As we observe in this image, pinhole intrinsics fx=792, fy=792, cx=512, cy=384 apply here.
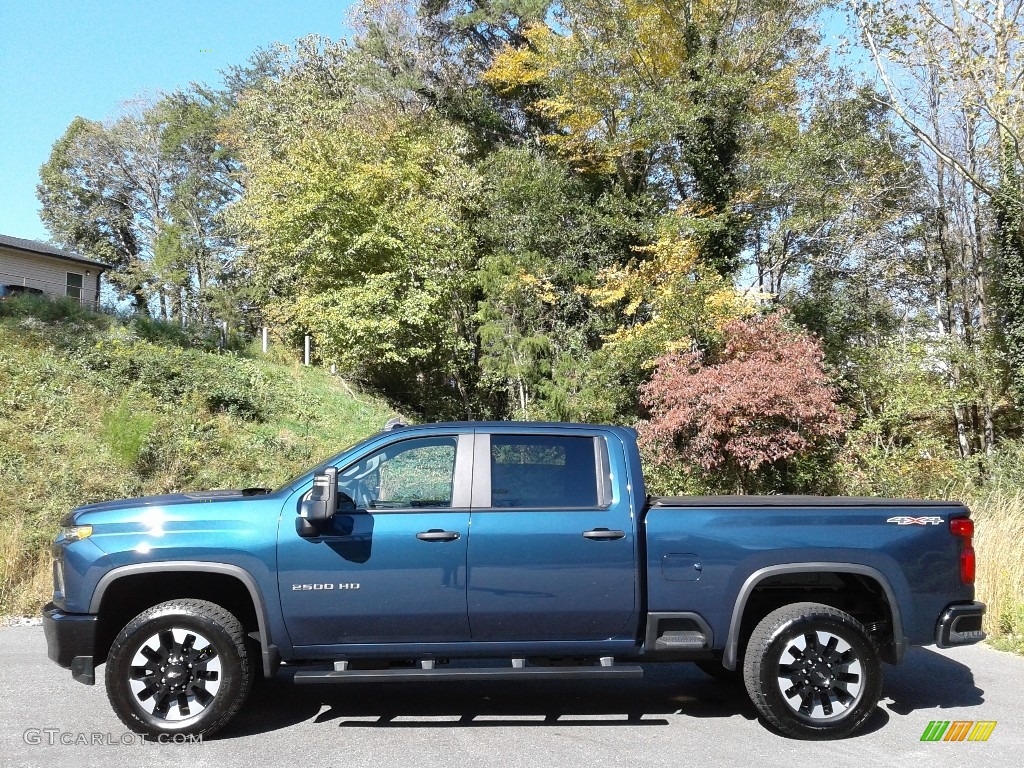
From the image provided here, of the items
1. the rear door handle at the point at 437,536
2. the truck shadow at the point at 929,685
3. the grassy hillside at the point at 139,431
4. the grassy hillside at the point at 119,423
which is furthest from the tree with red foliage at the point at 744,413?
the rear door handle at the point at 437,536

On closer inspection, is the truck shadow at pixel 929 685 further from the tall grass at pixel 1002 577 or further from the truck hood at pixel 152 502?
the truck hood at pixel 152 502

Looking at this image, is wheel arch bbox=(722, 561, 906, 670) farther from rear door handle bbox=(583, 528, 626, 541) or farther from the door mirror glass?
the door mirror glass

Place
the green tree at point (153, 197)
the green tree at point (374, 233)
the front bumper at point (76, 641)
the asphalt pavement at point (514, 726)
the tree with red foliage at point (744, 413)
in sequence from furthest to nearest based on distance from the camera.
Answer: the green tree at point (153, 197) < the green tree at point (374, 233) < the tree with red foliage at point (744, 413) < the front bumper at point (76, 641) < the asphalt pavement at point (514, 726)

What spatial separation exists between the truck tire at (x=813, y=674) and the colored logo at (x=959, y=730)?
1.44 feet

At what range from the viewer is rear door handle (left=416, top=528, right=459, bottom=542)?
4777mm

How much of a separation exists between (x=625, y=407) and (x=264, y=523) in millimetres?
13429

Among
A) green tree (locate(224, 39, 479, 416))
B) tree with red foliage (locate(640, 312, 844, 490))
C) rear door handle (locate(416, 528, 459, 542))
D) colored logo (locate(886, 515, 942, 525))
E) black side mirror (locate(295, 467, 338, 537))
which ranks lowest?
rear door handle (locate(416, 528, 459, 542))

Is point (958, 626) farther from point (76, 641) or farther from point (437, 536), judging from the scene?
point (76, 641)

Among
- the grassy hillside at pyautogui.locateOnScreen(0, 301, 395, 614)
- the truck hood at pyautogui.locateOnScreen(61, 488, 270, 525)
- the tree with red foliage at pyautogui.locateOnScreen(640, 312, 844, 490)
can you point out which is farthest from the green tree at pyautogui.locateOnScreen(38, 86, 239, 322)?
the truck hood at pyautogui.locateOnScreen(61, 488, 270, 525)

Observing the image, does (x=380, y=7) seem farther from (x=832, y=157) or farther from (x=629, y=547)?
(x=629, y=547)

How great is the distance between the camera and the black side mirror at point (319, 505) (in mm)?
4613

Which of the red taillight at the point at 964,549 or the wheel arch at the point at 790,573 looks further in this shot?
the red taillight at the point at 964,549

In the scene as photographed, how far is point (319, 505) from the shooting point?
461 cm

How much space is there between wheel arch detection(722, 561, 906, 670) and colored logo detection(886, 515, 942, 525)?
A: 1.09 ft
